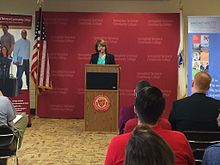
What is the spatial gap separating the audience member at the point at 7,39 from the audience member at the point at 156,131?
5.75 m

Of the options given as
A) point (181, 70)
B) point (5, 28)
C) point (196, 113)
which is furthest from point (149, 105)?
point (181, 70)

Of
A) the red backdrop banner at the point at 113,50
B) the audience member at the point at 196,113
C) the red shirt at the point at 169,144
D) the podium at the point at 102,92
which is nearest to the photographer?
the red shirt at the point at 169,144

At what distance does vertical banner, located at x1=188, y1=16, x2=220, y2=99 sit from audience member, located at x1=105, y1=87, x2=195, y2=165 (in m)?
6.70

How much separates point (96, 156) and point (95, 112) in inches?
61.0

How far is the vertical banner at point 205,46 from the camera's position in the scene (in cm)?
910

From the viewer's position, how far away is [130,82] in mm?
9125

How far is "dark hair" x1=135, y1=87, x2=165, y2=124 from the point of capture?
2518 millimetres

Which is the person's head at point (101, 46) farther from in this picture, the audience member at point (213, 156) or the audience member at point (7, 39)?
the audience member at point (213, 156)

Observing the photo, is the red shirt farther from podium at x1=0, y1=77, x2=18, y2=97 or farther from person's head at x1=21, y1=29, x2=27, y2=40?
person's head at x1=21, y1=29, x2=27, y2=40

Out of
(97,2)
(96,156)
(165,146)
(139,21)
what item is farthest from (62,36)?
(165,146)

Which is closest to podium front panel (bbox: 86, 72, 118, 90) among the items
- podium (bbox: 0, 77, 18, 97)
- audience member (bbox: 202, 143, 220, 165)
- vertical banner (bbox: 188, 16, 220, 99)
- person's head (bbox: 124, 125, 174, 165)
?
podium (bbox: 0, 77, 18, 97)

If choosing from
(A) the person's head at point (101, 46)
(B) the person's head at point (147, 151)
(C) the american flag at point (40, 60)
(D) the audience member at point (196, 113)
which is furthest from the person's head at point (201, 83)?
(C) the american flag at point (40, 60)

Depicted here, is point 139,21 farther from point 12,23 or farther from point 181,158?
point 181,158

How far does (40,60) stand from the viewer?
896cm
